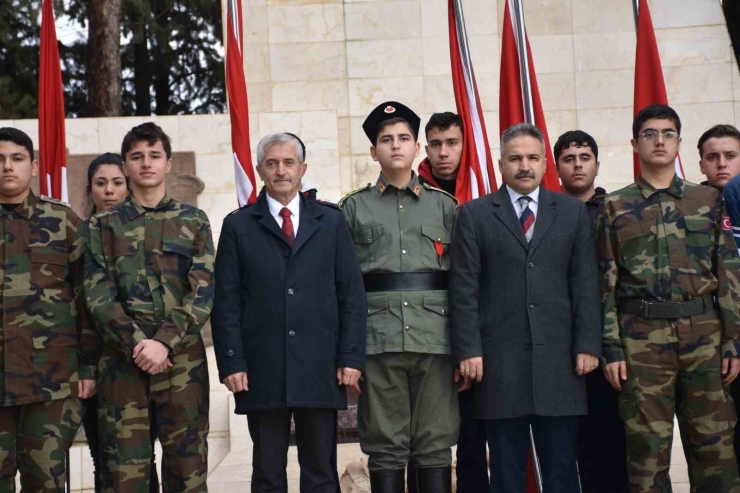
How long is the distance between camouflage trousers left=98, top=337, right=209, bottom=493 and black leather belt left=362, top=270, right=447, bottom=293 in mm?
899

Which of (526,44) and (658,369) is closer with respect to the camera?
(658,369)

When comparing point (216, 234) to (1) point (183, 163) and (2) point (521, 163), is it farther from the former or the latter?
(2) point (521, 163)

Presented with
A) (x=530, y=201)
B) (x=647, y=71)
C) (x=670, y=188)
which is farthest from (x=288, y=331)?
(x=647, y=71)

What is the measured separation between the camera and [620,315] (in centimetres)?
436

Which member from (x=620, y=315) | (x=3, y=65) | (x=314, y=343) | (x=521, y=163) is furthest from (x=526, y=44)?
(x=3, y=65)

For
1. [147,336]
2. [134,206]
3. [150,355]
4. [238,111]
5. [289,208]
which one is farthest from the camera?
[238,111]

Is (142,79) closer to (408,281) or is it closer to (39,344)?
(39,344)

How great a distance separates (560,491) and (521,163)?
5.01 ft

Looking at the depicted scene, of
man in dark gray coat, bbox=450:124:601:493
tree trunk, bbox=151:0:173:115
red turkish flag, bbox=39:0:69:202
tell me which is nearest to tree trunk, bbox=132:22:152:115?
tree trunk, bbox=151:0:173:115

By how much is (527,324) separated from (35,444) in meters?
2.30

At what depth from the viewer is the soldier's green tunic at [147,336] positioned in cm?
415

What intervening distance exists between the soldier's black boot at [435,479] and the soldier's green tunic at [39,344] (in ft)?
5.32

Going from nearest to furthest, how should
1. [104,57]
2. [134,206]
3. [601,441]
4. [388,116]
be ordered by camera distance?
Answer: [134,206] → [388,116] → [601,441] → [104,57]

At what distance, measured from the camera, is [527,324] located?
14.0 feet
